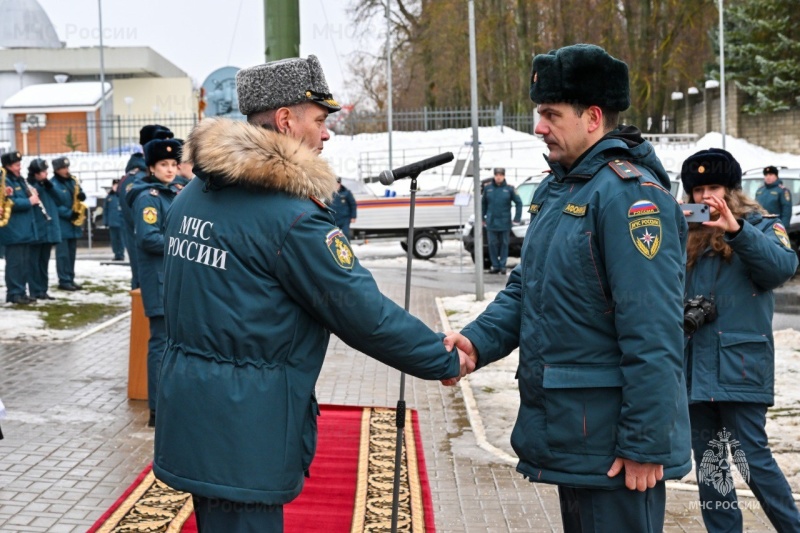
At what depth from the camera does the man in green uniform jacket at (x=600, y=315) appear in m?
3.21

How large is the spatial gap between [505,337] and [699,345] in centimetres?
144

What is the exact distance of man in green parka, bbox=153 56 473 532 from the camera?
10.6 ft

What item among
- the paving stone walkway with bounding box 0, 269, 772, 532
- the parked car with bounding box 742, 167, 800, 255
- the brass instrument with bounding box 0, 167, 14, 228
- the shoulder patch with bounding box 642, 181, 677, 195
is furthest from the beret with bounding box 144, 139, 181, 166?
the parked car with bounding box 742, 167, 800, 255

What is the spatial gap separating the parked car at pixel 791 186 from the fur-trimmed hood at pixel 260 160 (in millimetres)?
18452

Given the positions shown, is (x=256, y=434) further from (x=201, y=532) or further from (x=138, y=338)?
(x=138, y=338)

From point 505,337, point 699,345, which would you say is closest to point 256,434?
point 505,337

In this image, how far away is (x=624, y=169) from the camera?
3.37 m

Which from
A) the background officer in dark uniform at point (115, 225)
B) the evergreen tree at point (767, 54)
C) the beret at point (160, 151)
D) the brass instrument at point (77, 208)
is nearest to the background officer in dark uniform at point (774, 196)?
the brass instrument at point (77, 208)

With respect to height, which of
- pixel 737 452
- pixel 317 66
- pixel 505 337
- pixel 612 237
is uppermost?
pixel 317 66

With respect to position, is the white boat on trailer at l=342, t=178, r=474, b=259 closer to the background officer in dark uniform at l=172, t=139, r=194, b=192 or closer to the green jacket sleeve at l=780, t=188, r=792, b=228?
the green jacket sleeve at l=780, t=188, r=792, b=228

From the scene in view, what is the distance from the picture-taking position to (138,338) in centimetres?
878

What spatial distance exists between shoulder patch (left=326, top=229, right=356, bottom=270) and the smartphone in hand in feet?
6.61

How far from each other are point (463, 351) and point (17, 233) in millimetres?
12992

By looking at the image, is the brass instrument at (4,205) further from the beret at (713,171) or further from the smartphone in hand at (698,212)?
the smartphone in hand at (698,212)
